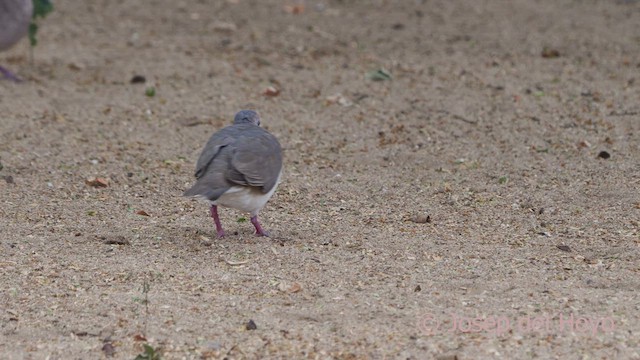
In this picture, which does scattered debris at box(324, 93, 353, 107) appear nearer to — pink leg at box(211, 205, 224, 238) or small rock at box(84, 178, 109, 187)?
small rock at box(84, 178, 109, 187)

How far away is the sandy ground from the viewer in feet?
14.3

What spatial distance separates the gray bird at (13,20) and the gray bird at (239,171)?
3.21 meters

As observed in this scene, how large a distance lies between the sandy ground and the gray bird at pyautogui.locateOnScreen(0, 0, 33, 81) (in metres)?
0.40

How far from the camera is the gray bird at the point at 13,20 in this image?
803 cm

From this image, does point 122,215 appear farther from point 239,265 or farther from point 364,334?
point 364,334

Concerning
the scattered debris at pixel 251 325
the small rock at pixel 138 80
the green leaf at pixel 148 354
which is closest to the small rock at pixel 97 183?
the small rock at pixel 138 80

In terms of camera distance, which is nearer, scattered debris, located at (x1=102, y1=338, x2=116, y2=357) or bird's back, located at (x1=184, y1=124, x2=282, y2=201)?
scattered debris, located at (x1=102, y1=338, x2=116, y2=357)

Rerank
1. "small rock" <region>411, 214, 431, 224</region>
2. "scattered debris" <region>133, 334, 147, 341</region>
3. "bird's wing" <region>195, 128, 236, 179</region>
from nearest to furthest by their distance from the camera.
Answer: "scattered debris" <region>133, 334, 147, 341</region> → "bird's wing" <region>195, 128, 236, 179</region> → "small rock" <region>411, 214, 431, 224</region>

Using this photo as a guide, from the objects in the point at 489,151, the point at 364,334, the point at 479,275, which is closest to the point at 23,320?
the point at 364,334

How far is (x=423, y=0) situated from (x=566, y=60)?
96.7 inches

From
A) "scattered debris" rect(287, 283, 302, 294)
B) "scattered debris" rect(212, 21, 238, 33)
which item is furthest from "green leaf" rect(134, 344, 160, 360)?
"scattered debris" rect(212, 21, 238, 33)

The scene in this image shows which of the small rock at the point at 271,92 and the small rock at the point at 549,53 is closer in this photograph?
the small rock at the point at 271,92

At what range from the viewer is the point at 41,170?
6590 mm

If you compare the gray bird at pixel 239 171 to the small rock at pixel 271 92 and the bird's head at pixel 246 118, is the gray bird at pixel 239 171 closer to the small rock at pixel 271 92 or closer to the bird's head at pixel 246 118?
the bird's head at pixel 246 118
